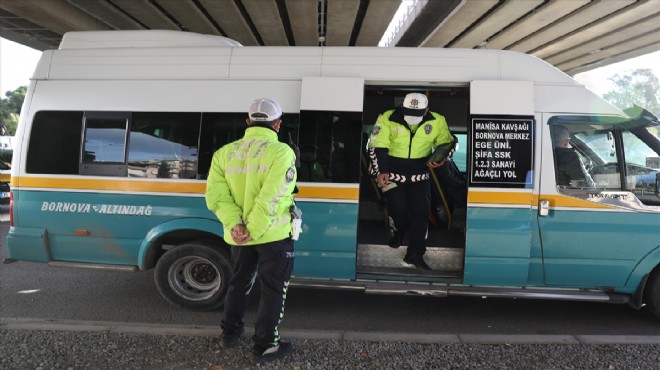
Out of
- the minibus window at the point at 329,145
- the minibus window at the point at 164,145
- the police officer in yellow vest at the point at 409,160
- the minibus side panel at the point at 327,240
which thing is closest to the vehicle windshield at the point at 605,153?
the police officer in yellow vest at the point at 409,160

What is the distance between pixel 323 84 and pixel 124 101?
203 centimetres

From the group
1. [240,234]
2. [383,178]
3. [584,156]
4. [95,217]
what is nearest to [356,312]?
[383,178]

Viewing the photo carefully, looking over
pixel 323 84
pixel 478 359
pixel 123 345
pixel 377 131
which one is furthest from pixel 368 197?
pixel 123 345

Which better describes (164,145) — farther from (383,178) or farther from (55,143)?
(383,178)

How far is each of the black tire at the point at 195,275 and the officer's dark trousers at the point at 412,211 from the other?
1812 millimetres

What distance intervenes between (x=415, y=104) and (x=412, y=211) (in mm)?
1129

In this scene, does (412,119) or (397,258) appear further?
(397,258)

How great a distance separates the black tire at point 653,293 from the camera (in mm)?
4211

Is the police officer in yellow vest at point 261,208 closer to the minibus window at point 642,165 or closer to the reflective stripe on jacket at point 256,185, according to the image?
the reflective stripe on jacket at point 256,185

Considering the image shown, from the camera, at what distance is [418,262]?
15.5 ft

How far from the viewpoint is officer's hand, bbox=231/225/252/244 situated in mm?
3225

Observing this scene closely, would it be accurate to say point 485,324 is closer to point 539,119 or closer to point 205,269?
point 539,119

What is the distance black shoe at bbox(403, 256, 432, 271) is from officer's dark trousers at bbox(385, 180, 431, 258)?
0.03 meters

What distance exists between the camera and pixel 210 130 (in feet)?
14.8
